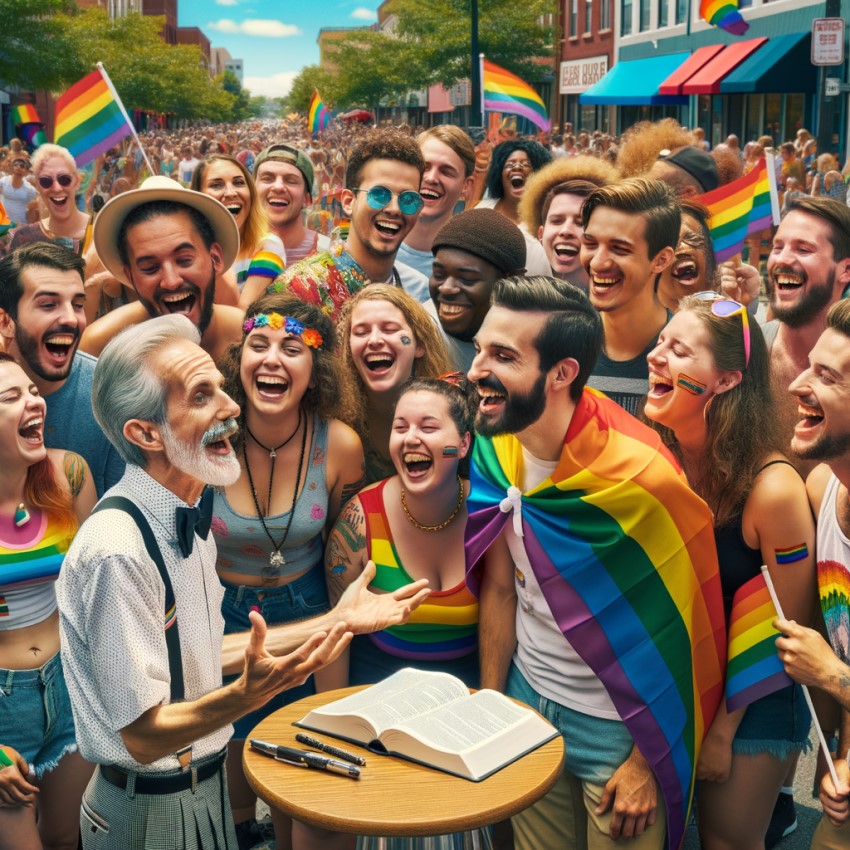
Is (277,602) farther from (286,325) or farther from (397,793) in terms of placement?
(397,793)

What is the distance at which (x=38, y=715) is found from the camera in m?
3.67

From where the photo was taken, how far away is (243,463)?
4.09m

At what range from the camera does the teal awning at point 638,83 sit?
38281 mm

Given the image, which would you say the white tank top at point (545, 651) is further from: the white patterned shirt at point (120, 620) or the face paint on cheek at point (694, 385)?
the white patterned shirt at point (120, 620)

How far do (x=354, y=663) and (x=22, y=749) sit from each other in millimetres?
1159

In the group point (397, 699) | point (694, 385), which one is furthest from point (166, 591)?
point (694, 385)

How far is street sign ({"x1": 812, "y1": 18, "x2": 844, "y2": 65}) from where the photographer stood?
16.2m

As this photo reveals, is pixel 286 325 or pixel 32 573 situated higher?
pixel 286 325

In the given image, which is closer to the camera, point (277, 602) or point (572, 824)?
point (572, 824)

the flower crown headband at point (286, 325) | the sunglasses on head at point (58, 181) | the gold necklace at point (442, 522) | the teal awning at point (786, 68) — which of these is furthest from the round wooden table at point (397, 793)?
the teal awning at point (786, 68)

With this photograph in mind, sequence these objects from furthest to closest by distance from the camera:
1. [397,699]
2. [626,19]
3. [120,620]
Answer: [626,19] → [397,699] → [120,620]

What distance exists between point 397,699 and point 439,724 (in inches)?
7.6

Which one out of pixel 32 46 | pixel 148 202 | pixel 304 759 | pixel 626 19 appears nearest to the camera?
pixel 304 759

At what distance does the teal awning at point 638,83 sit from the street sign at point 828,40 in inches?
856
